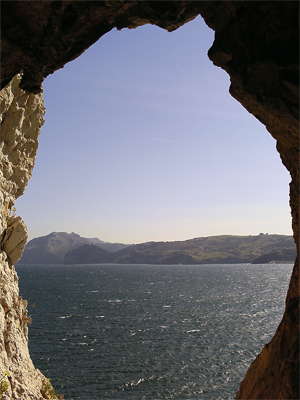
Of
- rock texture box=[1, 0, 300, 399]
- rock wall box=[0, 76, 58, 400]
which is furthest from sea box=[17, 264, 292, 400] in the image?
rock texture box=[1, 0, 300, 399]

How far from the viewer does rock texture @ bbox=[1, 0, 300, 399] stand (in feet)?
35.2

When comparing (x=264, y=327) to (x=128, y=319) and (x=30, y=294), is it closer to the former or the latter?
(x=128, y=319)

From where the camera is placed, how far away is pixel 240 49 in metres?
11.7

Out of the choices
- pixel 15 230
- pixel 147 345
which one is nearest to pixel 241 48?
pixel 15 230

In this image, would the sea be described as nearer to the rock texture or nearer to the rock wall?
Result: the rock wall

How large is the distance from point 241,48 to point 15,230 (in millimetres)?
26476

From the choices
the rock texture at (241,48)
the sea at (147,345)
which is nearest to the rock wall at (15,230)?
the rock texture at (241,48)

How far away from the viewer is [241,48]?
1167 centimetres

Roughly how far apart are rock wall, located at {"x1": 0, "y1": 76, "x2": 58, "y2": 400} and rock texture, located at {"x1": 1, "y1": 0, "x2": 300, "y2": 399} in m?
17.9

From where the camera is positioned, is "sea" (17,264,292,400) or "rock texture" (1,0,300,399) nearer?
"rock texture" (1,0,300,399)

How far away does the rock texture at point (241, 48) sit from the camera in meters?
10.7

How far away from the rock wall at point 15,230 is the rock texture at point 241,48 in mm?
17878

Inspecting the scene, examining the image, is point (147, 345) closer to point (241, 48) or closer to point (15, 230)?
point (15, 230)

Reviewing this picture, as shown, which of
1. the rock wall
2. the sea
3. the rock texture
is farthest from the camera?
the sea
